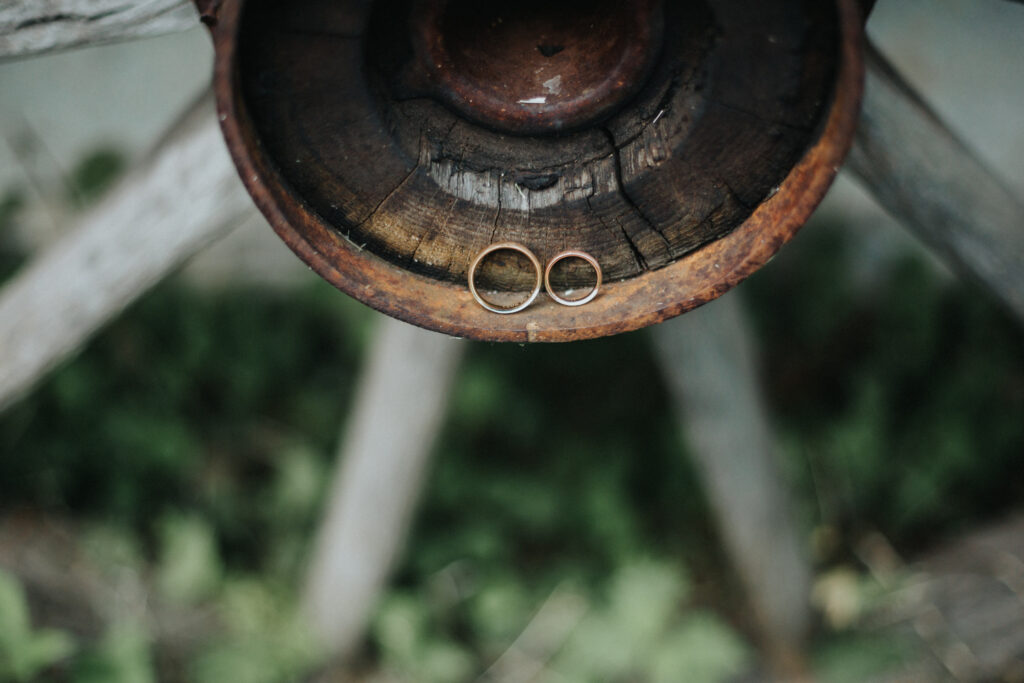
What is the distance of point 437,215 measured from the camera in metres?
1.12

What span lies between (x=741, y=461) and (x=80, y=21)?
5.93 ft

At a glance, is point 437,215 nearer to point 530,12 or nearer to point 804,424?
point 530,12

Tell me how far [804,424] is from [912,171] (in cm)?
187

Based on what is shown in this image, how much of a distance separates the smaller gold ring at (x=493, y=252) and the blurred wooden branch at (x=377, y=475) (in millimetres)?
606

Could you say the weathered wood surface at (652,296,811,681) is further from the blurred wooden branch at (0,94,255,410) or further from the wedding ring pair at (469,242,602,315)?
the blurred wooden branch at (0,94,255,410)

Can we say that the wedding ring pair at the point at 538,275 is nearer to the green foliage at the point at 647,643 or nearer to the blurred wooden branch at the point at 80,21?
the blurred wooden branch at the point at 80,21

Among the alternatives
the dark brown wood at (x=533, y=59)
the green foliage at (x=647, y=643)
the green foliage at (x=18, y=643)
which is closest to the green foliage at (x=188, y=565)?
the green foliage at (x=18, y=643)

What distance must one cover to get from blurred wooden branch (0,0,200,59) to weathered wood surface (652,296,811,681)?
1185 millimetres

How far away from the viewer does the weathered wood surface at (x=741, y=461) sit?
1841 millimetres

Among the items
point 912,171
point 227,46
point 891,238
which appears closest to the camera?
point 227,46

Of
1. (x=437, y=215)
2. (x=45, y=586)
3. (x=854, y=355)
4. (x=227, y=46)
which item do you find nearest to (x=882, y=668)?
(x=854, y=355)

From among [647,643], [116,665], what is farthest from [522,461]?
[116,665]

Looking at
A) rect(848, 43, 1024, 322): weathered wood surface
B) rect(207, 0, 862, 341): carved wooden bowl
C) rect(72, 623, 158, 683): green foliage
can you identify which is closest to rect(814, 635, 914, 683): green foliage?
rect(848, 43, 1024, 322): weathered wood surface

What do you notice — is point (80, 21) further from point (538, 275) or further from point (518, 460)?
point (518, 460)
